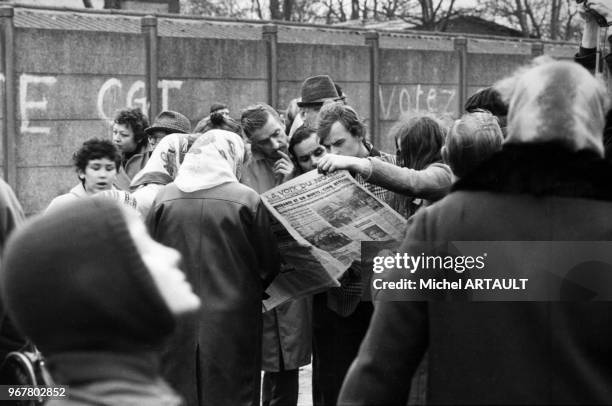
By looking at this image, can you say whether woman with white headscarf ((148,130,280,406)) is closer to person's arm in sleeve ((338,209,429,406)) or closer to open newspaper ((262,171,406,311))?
open newspaper ((262,171,406,311))

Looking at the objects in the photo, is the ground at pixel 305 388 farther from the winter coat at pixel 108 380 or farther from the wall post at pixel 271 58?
the wall post at pixel 271 58

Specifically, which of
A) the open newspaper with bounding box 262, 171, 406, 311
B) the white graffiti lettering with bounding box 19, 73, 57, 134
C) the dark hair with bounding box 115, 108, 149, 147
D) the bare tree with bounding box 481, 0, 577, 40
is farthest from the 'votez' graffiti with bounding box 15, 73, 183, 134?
the bare tree with bounding box 481, 0, 577, 40

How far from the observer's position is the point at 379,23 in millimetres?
30844

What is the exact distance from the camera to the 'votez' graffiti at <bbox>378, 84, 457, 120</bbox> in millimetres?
15203

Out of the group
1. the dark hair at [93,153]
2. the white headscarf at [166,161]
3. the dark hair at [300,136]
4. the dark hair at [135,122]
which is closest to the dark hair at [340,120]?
the dark hair at [300,136]

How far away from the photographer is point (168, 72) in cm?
1298

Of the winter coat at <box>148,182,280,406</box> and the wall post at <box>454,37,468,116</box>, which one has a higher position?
the wall post at <box>454,37,468,116</box>

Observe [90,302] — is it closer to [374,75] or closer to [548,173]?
[548,173]

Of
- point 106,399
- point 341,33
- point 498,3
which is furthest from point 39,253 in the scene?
point 498,3

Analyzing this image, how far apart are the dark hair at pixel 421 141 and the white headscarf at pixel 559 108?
7.06 feet

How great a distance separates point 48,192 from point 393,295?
967 centimetres

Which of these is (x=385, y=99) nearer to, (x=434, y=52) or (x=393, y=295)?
(x=434, y=52)

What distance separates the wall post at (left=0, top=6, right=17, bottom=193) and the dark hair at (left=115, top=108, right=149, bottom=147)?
4305 mm

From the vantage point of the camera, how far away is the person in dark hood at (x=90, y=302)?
1983 mm
